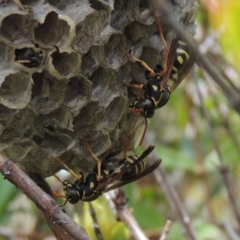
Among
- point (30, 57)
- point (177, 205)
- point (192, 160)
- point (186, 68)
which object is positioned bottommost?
point (192, 160)

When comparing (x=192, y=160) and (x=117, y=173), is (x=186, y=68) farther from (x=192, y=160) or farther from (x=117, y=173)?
(x=192, y=160)

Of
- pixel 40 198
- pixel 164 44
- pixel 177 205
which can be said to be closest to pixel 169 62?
pixel 164 44

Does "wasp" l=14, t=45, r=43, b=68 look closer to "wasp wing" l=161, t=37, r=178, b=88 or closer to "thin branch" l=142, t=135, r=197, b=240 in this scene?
"wasp wing" l=161, t=37, r=178, b=88

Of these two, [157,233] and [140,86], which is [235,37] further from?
[157,233]

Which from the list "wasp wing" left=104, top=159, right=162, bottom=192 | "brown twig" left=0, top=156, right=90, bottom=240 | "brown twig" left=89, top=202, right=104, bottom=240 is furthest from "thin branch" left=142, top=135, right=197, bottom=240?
"brown twig" left=0, top=156, right=90, bottom=240

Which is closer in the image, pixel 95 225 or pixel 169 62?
pixel 169 62

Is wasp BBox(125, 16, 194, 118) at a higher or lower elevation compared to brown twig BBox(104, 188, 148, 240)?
higher
